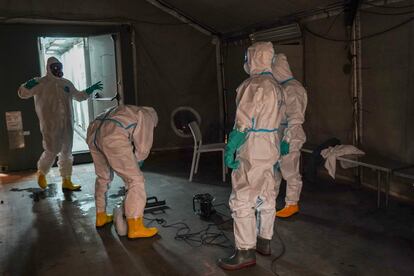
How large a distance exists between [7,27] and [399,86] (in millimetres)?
4857

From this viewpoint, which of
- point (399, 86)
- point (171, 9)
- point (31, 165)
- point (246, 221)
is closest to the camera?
point (246, 221)

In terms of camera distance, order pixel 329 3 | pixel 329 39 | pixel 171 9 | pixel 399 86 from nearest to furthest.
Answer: pixel 399 86, pixel 329 3, pixel 329 39, pixel 171 9

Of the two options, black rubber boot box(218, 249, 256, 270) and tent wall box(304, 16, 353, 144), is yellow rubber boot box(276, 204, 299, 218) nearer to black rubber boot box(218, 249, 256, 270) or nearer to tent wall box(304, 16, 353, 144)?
black rubber boot box(218, 249, 256, 270)

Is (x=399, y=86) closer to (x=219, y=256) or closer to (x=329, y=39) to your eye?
(x=329, y=39)

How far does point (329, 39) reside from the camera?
4.08 meters

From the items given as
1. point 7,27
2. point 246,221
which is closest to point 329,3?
point 246,221

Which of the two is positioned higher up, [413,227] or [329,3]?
[329,3]

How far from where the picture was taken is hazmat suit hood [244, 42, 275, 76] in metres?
2.39

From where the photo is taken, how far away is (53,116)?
4.16 metres

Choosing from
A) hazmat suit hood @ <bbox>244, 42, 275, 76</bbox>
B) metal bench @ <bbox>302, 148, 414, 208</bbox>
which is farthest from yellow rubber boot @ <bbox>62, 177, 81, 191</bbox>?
metal bench @ <bbox>302, 148, 414, 208</bbox>

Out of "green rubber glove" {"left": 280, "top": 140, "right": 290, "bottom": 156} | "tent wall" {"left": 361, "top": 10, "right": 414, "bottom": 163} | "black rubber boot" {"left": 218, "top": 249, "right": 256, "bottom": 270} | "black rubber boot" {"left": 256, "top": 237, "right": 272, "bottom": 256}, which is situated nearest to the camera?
"black rubber boot" {"left": 218, "top": 249, "right": 256, "bottom": 270}

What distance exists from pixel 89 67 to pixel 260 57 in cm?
507

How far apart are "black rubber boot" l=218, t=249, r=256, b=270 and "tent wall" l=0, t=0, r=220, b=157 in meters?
3.87

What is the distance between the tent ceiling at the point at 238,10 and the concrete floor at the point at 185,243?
6.67 ft
